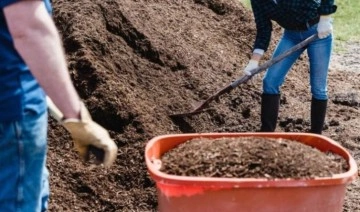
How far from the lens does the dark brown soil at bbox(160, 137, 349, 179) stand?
289cm

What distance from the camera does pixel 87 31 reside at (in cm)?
548

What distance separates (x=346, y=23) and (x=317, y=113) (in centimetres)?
461

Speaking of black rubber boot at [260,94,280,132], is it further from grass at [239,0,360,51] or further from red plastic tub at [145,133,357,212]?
grass at [239,0,360,51]

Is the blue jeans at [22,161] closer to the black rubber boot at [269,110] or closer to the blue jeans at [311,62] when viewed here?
the blue jeans at [311,62]

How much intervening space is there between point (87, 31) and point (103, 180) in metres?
1.50

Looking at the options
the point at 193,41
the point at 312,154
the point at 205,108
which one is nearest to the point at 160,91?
the point at 205,108

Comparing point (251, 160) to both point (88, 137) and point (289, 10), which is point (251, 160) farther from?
point (289, 10)

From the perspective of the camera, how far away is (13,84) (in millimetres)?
2400

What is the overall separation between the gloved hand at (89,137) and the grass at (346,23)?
6.12 metres

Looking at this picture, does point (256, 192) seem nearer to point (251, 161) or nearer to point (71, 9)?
point (251, 161)

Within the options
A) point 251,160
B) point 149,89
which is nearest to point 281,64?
point 149,89

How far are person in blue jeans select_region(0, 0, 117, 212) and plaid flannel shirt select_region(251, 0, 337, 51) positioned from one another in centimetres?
253

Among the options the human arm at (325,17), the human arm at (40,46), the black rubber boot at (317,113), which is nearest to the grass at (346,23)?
the black rubber boot at (317,113)

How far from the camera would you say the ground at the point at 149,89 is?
4.44 metres
